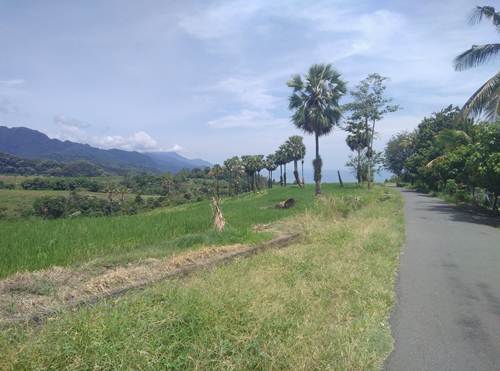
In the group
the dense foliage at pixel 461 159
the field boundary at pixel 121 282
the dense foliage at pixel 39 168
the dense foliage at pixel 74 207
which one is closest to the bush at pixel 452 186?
the dense foliage at pixel 461 159

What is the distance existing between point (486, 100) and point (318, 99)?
594 inches

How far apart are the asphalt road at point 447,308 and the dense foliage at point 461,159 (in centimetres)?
842

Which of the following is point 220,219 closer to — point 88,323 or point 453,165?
point 88,323

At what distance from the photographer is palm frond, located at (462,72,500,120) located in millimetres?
17594

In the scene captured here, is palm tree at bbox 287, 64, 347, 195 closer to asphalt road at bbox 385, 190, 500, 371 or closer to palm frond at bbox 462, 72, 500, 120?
palm frond at bbox 462, 72, 500, 120

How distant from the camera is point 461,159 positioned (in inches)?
1073

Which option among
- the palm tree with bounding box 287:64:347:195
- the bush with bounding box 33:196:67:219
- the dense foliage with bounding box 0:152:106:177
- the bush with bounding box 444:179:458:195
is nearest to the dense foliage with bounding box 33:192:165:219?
the bush with bounding box 33:196:67:219

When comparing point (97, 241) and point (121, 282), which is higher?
point (97, 241)

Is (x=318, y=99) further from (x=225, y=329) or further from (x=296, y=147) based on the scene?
(x=296, y=147)

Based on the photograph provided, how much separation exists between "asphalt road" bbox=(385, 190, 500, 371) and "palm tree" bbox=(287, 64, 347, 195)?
22.2m

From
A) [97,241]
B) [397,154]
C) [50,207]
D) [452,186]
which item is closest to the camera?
[97,241]

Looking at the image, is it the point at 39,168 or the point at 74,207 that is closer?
the point at 74,207

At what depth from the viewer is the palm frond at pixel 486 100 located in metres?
17.6

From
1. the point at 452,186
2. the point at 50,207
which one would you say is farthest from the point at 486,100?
the point at 50,207
